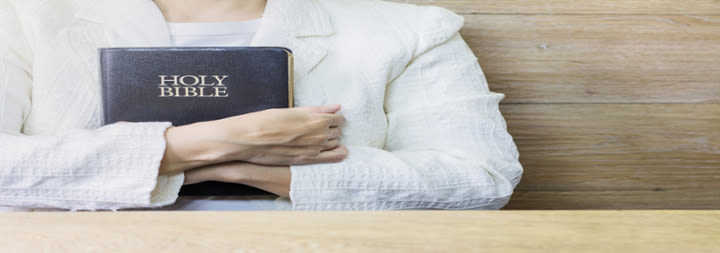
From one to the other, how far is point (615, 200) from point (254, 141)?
3.06ft

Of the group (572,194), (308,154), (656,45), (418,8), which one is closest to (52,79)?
(308,154)

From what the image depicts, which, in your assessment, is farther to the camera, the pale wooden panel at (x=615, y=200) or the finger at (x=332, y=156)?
the pale wooden panel at (x=615, y=200)

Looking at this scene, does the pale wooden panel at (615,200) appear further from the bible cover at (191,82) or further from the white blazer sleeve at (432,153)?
the bible cover at (191,82)

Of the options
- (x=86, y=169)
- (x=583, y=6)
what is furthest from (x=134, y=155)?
(x=583, y=6)

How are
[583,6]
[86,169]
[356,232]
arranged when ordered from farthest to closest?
[583,6], [86,169], [356,232]

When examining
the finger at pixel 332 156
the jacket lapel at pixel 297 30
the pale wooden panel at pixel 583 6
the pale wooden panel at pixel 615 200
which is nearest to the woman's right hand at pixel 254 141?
the finger at pixel 332 156

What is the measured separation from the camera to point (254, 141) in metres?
0.77

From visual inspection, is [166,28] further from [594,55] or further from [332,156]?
[594,55]

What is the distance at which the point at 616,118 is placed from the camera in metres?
1.24

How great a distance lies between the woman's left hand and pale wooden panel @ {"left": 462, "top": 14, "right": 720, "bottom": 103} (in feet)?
1.95

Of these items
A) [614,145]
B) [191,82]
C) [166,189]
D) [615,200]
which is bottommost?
[615,200]

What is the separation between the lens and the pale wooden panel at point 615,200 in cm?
128

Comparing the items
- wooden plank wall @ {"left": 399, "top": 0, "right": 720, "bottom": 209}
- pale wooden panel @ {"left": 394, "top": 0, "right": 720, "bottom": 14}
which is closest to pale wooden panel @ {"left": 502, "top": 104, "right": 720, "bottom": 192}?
wooden plank wall @ {"left": 399, "top": 0, "right": 720, "bottom": 209}

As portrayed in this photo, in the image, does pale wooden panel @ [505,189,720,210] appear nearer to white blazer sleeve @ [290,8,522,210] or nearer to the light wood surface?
white blazer sleeve @ [290,8,522,210]
